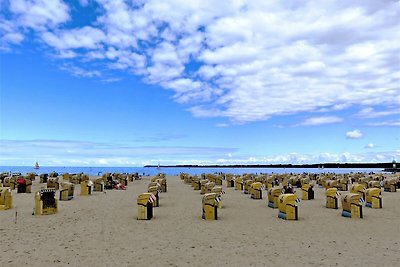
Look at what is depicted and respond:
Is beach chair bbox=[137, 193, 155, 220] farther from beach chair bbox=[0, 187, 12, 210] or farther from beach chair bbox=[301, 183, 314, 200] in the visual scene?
beach chair bbox=[301, 183, 314, 200]

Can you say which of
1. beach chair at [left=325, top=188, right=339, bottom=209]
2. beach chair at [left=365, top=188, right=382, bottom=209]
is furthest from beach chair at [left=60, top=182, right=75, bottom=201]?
beach chair at [left=365, top=188, right=382, bottom=209]

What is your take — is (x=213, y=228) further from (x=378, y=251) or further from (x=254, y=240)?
(x=378, y=251)

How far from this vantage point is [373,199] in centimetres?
1998

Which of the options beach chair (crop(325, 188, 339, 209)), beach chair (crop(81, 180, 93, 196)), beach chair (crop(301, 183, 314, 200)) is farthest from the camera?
beach chair (crop(81, 180, 93, 196))

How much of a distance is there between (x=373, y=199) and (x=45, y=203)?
16741mm

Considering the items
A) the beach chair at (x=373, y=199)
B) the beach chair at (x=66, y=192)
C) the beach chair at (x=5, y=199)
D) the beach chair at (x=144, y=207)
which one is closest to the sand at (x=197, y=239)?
the beach chair at (x=144, y=207)

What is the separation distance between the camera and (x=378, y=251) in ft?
33.2

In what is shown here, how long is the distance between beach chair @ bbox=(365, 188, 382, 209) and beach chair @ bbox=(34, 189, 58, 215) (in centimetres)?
1625

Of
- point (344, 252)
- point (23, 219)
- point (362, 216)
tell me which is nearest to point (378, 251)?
point (344, 252)

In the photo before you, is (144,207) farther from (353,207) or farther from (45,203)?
(353,207)

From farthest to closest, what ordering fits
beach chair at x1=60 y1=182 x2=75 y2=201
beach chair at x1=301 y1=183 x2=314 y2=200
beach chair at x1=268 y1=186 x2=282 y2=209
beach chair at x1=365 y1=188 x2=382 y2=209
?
beach chair at x1=301 y1=183 x2=314 y2=200, beach chair at x1=60 y1=182 x2=75 y2=201, beach chair at x1=365 y1=188 x2=382 y2=209, beach chair at x1=268 y1=186 x2=282 y2=209

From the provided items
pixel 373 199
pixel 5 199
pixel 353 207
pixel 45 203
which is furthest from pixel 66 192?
pixel 373 199

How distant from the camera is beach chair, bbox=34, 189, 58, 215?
1688 cm

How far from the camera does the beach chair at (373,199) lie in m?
19.9
